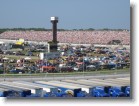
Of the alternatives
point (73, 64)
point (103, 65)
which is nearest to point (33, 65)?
point (73, 64)

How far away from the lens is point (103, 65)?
9.25m

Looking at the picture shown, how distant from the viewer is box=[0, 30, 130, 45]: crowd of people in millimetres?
12117

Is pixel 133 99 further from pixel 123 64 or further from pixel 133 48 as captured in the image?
pixel 123 64

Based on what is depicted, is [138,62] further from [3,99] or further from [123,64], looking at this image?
[123,64]

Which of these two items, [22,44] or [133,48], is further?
[22,44]

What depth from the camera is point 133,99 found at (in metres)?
1.96

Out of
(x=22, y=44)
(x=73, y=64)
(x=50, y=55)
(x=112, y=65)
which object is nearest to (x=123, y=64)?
(x=112, y=65)

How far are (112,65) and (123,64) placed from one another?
14.8 inches

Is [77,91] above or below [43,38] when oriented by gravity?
below

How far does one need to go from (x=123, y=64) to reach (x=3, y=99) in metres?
7.03

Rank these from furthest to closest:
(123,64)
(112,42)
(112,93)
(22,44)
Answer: (112,42) → (22,44) → (123,64) → (112,93)

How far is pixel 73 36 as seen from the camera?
1559 centimetres

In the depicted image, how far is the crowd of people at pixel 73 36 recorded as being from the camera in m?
12.1

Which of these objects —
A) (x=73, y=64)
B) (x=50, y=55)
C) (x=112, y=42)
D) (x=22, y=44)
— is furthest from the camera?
(x=112, y=42)
